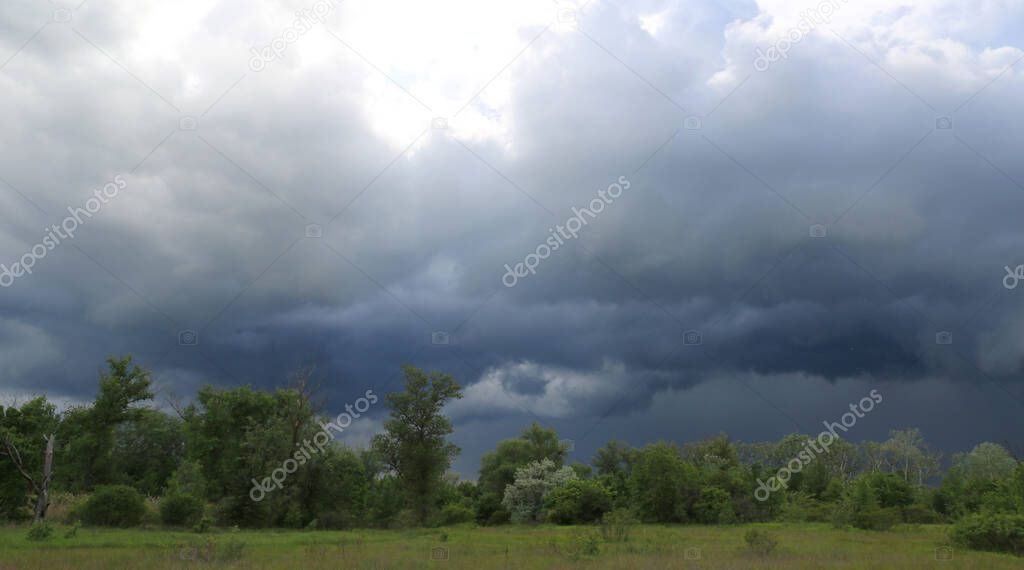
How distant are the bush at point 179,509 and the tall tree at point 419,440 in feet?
52.0

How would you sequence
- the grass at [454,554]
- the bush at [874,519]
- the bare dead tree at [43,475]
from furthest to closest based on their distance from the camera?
1. the bush at [874,519]
2. the bare dead tree at [43,475]
3. the grass at [454,554]

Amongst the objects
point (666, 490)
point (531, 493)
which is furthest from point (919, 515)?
point (531, 493)

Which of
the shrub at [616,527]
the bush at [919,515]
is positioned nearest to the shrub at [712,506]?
→ the bush at [919,515]

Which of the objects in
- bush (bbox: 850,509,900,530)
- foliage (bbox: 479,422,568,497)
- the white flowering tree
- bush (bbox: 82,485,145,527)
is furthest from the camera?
foliage (bbox: 479,422,568,497)

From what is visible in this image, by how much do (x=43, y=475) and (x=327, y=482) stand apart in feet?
62.1

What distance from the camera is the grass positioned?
23.4 m

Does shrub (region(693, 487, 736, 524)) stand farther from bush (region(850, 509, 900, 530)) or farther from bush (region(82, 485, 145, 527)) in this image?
bush (region(82, 485, 145, 527))

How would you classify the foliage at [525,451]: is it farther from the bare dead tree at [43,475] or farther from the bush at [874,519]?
the bare dead tree at [43,475]

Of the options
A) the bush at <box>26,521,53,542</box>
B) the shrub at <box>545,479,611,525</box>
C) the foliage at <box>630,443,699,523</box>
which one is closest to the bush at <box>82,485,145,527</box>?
the bush at <box>26,521,53,542</box>

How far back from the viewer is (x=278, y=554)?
27281mm

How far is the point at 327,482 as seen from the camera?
52.4 m

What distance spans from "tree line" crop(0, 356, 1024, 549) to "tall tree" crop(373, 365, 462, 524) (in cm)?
9

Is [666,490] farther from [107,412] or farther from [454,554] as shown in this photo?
[107,412]

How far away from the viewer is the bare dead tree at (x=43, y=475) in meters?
40.6
